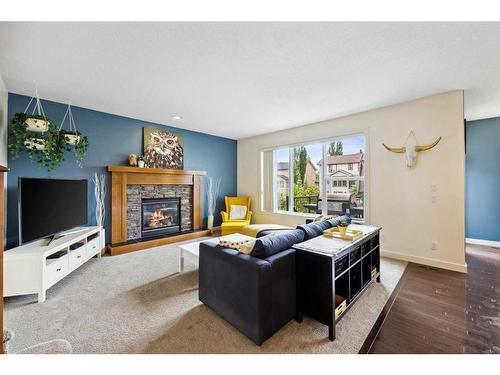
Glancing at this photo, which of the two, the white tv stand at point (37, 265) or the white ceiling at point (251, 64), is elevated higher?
the white ceiling at point (251, 64)

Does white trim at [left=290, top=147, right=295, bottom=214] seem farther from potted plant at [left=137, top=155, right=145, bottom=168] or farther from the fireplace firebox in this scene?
potted plant at [left=137, top=155, right=145, bottom=168]

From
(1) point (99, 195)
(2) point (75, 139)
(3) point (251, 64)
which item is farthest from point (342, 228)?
(1) point (99, 195)

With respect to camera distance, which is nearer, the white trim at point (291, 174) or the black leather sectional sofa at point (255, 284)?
the black leather sectional sofa at point (255, 284)

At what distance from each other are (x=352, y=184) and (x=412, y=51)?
2394mm

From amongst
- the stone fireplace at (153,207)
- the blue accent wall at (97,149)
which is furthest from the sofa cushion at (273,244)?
the blue accent wall at (97,149)

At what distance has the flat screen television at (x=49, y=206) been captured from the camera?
2262 millimetres

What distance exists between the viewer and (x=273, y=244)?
66.0 inches

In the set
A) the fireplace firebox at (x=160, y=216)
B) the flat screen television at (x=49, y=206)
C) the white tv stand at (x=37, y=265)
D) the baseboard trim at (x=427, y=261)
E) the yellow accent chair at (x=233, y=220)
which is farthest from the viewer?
the yellow accent chair at (x=233, y=220)

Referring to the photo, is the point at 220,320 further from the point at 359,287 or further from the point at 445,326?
the point at 445,326

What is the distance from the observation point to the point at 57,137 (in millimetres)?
2738

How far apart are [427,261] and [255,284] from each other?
2950 millimetres

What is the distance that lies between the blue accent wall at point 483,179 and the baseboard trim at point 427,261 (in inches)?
75.4

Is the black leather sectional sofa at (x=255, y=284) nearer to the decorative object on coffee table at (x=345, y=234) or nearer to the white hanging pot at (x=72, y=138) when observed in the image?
the decorative object on coffee table at (x=345, y=234)
